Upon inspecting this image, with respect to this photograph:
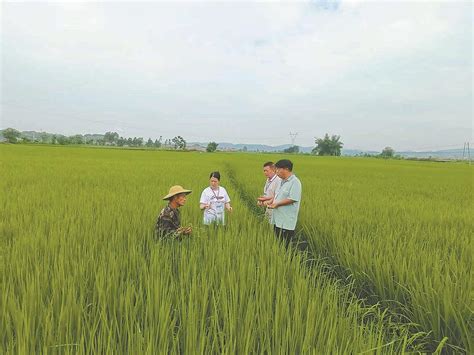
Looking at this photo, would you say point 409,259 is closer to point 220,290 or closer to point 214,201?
point 220,290

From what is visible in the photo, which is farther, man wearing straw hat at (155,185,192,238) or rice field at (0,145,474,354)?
man wearing straw hat at (155,185,192,238)

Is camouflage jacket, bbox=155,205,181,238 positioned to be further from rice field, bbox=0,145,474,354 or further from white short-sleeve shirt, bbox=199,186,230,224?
white short-sleeve shirt, bbox=199,186,230,224

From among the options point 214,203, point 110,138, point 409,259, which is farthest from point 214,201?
point 110,138

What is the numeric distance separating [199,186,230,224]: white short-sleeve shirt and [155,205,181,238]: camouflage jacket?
0.88 m

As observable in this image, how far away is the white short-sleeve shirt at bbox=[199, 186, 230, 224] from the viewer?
3488 mm

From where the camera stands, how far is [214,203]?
3510 mm

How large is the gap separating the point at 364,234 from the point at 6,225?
443cm

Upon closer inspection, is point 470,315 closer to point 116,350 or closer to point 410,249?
point 410,249

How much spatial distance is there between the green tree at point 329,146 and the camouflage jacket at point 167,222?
73083 millimetres

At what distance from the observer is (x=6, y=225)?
10.0 feet

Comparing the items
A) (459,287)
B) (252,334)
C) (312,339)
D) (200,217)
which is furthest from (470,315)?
(200,217)

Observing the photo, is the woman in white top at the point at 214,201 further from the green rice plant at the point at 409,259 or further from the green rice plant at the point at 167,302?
the green rice plant at the point at 409,259

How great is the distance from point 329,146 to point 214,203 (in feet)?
240

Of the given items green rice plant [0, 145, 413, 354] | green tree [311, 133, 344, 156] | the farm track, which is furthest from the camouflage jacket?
green tree [311, 133, 344, 156]
